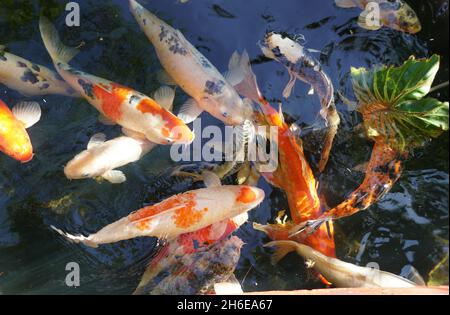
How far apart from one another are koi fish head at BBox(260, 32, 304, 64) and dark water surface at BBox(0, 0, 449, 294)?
0.13 m

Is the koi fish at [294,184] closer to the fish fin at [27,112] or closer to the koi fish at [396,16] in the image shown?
the koi fish at [396,16]

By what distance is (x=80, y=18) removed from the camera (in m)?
4.26

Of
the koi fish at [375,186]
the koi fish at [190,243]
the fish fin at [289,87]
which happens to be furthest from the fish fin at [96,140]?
the koi fish at [375,186]

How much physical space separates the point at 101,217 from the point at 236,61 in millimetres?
1781

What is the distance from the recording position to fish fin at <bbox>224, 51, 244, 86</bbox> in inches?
160

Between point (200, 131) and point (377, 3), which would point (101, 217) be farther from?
point (377, 3)

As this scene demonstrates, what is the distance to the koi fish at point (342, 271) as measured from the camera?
3543 mm

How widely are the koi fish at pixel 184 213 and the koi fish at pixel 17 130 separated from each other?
89 centimetres

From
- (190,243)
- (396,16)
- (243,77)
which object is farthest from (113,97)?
(396,16)

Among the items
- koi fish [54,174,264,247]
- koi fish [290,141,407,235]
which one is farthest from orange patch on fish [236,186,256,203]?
koi fish [290,141,407,235]

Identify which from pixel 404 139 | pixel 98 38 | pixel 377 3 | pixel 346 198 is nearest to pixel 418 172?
pixel 404 139

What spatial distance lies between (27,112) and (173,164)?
1297 millimetres

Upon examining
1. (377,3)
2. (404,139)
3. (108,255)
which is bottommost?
(108,255)

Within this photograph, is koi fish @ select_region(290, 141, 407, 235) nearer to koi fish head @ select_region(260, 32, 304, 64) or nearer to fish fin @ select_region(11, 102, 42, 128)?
koi fish head @ select_region(260, 32, 304, 64)
